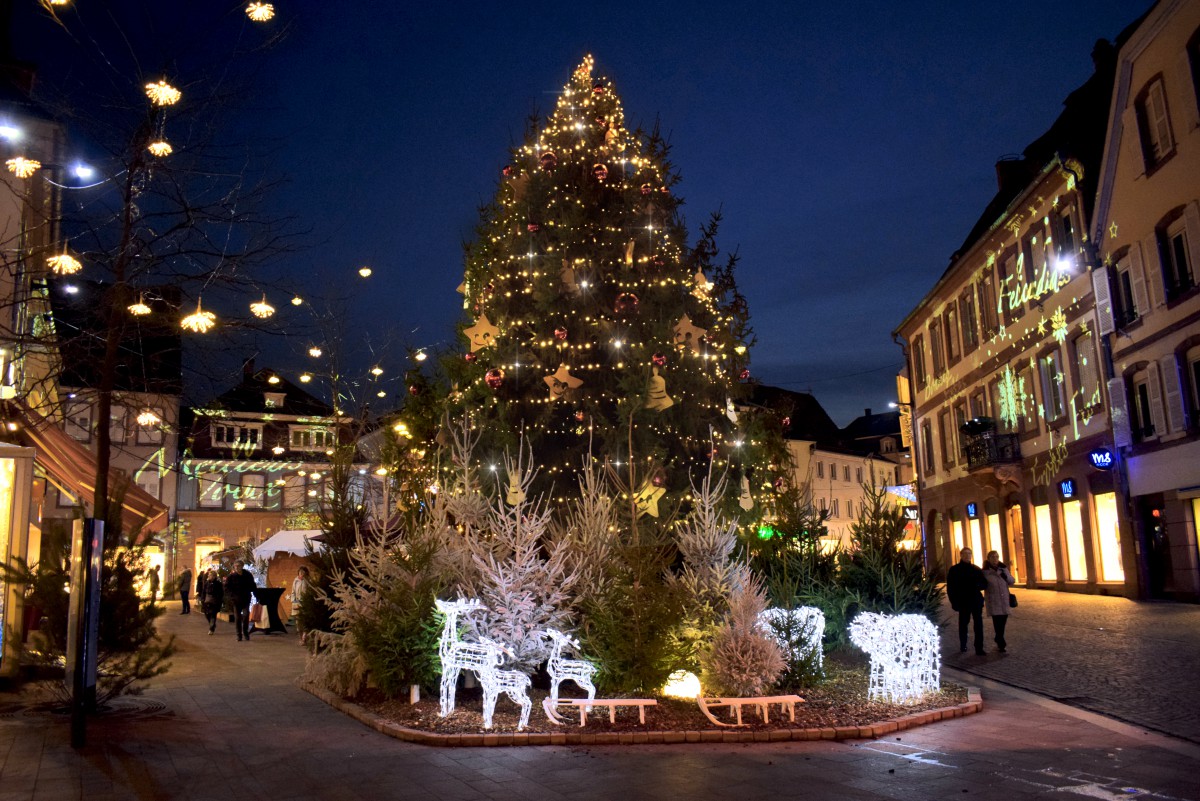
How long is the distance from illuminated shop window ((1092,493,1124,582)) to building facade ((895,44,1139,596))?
40 millimetres

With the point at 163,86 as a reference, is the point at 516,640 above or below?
below

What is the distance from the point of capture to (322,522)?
56.0ft

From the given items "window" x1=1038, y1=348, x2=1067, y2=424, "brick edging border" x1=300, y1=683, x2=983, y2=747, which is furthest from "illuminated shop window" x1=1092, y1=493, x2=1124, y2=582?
"brick edging border" x1=300, y1=683, x2=983, y2=747

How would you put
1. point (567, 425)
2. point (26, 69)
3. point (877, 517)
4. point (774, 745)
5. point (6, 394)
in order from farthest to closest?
1. point (567, 425)
2. point (877, 517)
3. point (26, 69)
4. point (6, 394)
5. point (774, 745)

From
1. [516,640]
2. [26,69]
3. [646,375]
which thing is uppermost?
[26,69]

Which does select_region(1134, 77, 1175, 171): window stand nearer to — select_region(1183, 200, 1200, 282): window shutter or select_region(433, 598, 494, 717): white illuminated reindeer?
select_region(1183, 200, 1200, 282): window shutter

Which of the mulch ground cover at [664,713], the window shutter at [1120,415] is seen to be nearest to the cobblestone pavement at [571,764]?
the mulch ground cover at [664,713]

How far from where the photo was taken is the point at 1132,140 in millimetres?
24500

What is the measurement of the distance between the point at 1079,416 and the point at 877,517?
17.3 m

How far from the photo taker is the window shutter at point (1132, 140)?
79.2 ft

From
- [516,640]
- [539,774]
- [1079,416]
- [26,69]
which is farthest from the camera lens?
[1079,416]

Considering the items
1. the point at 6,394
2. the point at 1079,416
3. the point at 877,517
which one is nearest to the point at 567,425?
the point at 877,517

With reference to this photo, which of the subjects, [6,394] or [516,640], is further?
[6,394]

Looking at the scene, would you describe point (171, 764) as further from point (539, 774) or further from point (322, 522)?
point (322, 522)
